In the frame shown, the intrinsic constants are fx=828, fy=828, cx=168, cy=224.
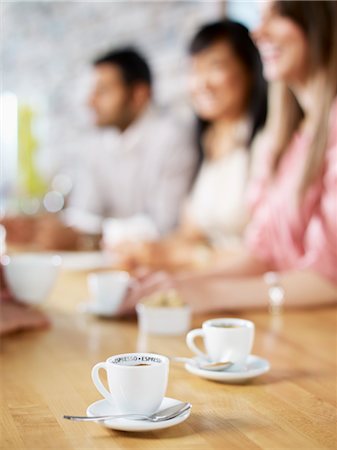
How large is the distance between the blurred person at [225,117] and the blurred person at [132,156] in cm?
56

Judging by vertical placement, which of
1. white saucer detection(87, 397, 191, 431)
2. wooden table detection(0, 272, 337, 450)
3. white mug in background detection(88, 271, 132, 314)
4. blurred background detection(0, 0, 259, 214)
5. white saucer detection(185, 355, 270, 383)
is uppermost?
blurred background detection(0, 0, 259, 214)

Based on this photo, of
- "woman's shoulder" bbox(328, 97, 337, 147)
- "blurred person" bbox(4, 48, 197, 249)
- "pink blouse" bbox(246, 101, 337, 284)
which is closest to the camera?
"pink blouse" bbox(246, 101, 337, 284)

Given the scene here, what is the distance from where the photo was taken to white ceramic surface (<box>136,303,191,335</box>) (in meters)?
1.55

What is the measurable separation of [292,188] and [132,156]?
2627 mm

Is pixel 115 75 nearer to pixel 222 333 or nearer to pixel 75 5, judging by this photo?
pixel 75 5

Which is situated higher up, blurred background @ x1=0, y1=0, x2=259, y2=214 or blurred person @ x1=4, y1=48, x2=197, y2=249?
blurred background @ x1=0, y1=0, x2=259, y2=214

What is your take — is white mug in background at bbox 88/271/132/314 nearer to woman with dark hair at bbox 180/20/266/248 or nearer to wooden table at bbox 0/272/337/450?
wooden table at bbox 0/272/337/450

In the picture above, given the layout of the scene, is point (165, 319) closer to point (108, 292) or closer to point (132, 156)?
point (108, 292)

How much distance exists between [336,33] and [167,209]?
207 cm

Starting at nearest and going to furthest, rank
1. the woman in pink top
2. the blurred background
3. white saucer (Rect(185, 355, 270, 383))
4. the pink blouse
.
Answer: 1. white saucer (Rect(185, 355, 270, 383))
2. the woman in pink top
3. the pink blouse
4. the blurred background

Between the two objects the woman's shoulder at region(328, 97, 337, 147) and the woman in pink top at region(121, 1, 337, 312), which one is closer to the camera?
the woman in pink top at region(121, 1, 337, 312)

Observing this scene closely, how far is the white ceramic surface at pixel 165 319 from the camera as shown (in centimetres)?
155

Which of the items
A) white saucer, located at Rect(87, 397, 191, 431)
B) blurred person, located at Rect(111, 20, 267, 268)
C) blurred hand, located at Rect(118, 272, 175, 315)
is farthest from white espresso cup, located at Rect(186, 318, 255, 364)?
blurred person, located at Rect(111, 20, 267, 268)

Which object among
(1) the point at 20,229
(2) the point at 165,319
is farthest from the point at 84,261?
(2) the point at 165,319
